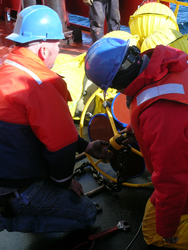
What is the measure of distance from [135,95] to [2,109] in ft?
3.15

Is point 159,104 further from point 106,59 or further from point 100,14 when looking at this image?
point 100,14

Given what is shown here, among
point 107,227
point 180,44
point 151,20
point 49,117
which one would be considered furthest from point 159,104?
point 151,20

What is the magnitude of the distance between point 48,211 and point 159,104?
1.42 m

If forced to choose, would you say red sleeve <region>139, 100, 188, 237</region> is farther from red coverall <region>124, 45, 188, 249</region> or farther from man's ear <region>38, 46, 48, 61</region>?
man's ear <region>38, 46, 48, 61</region>

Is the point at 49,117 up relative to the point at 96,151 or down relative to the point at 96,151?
up

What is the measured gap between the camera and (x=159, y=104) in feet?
4.73

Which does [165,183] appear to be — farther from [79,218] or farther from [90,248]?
[90,248]

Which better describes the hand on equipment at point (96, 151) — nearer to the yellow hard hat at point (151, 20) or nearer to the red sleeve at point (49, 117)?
the red sleeve at point (49, 117)

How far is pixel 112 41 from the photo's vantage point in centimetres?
177

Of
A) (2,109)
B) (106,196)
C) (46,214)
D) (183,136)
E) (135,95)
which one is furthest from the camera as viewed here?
(106,196)

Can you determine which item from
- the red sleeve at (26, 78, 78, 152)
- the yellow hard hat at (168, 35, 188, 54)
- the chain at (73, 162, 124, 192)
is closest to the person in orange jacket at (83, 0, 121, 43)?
the yellow hard hat at (168, 35, 188, 54)

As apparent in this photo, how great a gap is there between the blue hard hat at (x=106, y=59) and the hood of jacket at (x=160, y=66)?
8.6 inches

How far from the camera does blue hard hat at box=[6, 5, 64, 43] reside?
6.00ft

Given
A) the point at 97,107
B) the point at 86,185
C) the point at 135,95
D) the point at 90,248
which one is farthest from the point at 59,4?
the point at 90,248
